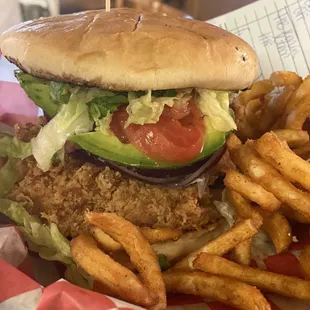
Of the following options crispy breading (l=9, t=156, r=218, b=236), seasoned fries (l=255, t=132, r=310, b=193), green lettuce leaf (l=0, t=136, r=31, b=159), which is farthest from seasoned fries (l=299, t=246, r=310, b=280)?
green lettuce leaf (l=0, t=136, r=31, b=159)

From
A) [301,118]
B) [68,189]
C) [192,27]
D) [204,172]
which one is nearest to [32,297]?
[68,189]

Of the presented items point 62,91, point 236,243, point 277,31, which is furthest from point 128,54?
point 277,31

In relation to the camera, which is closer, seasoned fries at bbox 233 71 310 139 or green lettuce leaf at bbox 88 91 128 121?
green lettuce leaf at bbox 88 91 128 121

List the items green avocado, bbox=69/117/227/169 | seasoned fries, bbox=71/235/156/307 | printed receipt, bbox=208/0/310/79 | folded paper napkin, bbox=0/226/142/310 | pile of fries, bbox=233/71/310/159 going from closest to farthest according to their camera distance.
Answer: folded paper napkin, bbox=0/226/142/310 → seasoned fries, bbox=71/235/156/307 → green avocado, bbox=69/117/227/169 → pile of fries, bbox=233/71/310/159 → printed receipt, bbox=208/0/310/79

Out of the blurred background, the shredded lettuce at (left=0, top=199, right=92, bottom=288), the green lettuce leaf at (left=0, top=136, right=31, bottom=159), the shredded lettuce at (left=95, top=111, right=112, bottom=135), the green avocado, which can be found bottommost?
the blurred background

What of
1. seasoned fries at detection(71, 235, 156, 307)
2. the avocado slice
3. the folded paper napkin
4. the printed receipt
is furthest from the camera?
the printed receipt

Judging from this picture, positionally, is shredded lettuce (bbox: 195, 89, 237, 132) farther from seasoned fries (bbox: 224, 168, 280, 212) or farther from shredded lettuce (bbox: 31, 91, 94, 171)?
shredded lettuce (bbox: 31, 91, 94, 171)
